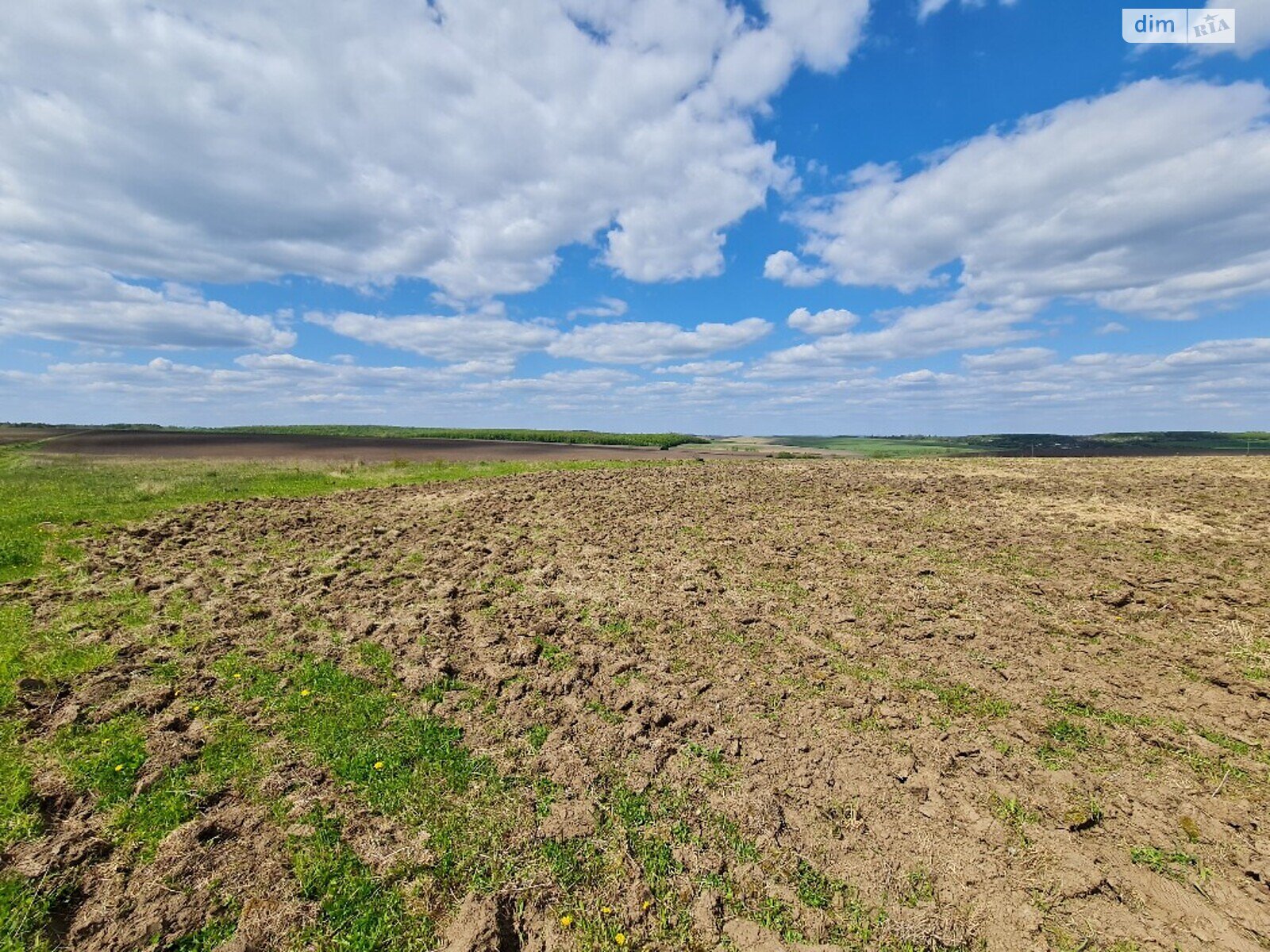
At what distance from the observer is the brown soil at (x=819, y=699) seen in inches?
179

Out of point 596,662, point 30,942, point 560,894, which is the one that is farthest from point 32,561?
point 560,894

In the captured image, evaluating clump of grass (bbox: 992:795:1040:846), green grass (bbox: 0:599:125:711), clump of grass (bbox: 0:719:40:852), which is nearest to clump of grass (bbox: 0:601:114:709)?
green grass (bbox: 0:599:125:711)

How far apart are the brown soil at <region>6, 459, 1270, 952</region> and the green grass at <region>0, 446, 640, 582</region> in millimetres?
1968

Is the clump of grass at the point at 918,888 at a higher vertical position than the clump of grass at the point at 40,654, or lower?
lower

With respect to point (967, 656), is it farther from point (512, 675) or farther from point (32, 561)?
point (32, 561)

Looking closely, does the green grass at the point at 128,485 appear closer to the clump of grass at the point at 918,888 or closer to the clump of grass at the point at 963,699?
the clump of grass at the point at 918,888

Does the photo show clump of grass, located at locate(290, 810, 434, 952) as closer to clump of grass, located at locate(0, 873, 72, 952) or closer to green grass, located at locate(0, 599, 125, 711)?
clump of grass, located at locate(0, 873, 72, 952)

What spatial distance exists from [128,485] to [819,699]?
3397 centimetres

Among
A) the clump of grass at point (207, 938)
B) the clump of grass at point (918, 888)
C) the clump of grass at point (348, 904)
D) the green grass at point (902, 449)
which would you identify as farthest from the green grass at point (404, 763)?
the green grass at point (902, 449)

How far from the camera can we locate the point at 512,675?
26.8 feet

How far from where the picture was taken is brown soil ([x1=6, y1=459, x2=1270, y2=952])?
4.54 m

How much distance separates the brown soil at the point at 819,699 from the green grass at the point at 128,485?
6.46 feet

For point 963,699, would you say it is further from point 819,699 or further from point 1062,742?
point 819,699

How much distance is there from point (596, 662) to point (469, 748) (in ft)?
8.39
